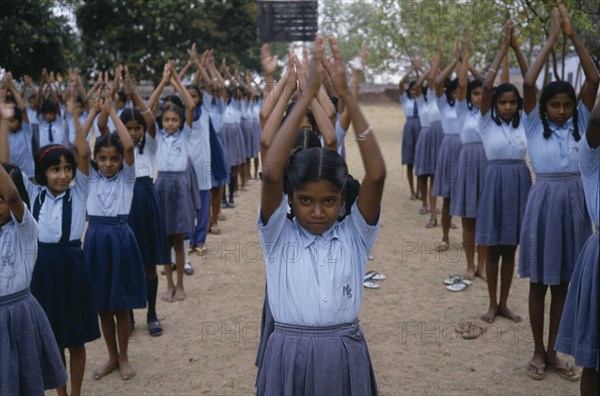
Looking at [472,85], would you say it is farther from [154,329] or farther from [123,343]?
[123,343]

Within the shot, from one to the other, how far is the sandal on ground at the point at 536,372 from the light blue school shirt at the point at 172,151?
10.9ft

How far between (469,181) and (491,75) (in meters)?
1.68

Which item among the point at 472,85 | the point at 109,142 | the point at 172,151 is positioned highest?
the point at 472,85

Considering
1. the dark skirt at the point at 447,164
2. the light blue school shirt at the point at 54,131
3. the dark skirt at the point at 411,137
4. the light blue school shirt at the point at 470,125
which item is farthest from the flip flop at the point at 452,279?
the light blue school shirt at the point at 54,131

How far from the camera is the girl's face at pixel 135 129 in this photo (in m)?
4.69

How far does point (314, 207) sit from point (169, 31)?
21.2 m

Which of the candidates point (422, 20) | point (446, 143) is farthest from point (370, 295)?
point (422, 20)

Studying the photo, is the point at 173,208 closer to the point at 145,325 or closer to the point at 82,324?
the point at 145,325

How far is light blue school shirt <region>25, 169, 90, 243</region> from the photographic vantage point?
3.41 meters

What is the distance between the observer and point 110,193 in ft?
13.0

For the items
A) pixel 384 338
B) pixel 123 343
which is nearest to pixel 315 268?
pixel 123 343

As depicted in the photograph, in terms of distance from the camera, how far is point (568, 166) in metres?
3.86

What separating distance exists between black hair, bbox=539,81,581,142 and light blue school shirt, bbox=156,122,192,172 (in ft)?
10.1

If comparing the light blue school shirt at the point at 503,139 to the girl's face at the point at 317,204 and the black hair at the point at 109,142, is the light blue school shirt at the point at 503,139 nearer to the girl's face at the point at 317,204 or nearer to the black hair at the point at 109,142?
the black hair at the point at 109,142
